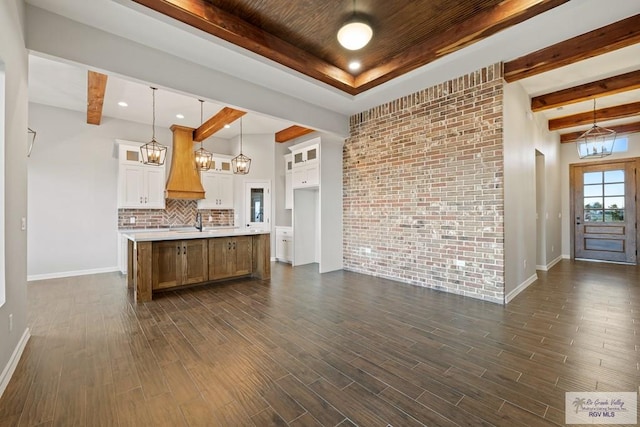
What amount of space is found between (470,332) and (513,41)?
10.9 ft

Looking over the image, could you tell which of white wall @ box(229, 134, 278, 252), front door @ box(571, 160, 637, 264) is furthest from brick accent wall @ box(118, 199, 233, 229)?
front door @ box(571, 160, 637, 264)

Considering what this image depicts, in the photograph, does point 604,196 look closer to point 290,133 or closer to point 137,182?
point 290,133

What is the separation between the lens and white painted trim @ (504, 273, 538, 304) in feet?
12.5

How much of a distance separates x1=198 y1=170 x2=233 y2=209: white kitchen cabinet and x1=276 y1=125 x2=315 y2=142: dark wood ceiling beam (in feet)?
5.57

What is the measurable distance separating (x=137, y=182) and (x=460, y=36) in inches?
252

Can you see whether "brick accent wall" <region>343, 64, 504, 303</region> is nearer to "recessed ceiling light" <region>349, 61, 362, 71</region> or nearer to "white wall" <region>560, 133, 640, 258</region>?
"recessed ceiling light" <region>349, 61, 362, 71</region>

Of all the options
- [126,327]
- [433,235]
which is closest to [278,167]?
[433,235]

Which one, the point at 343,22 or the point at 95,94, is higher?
the point at 343,22

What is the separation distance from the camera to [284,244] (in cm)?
708

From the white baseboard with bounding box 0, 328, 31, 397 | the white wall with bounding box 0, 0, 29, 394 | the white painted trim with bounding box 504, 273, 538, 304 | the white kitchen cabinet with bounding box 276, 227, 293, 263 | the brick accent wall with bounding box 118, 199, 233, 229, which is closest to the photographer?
the white baseboard with bounding box 0, 328, 31, 397

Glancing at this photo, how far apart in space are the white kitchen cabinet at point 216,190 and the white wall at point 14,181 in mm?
4501

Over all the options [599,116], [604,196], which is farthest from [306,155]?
[604,196]

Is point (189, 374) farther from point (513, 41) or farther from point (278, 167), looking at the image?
point (278, 167)

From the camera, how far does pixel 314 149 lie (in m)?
5.88
